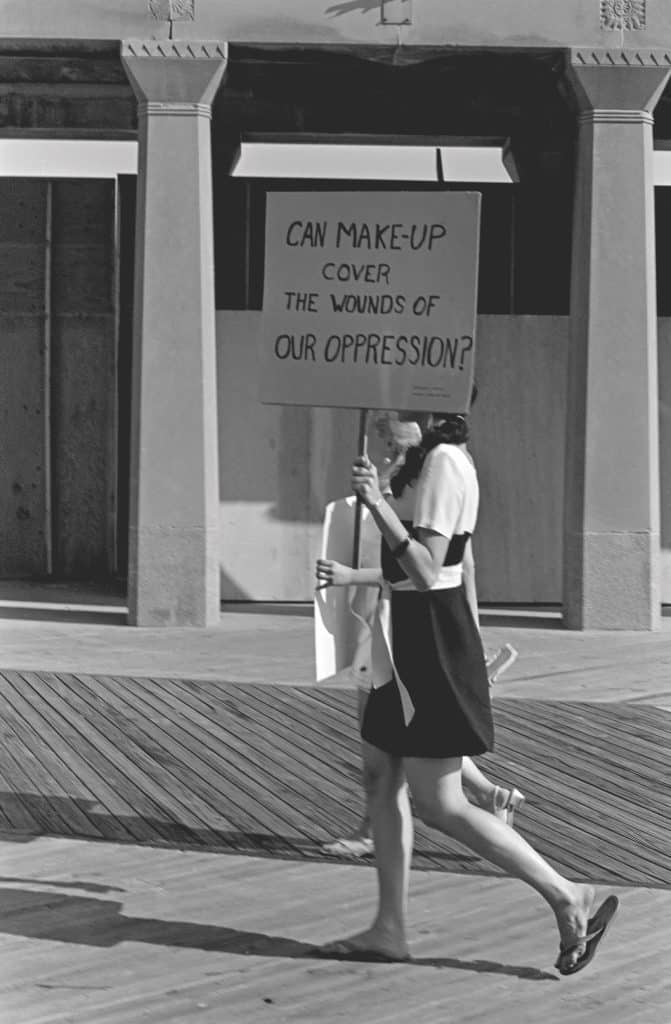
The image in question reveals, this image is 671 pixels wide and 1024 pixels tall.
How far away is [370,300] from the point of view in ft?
19.6

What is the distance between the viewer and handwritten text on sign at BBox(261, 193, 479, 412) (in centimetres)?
579

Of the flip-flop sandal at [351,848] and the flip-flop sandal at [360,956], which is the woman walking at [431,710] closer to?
the flip-flop sandal at [360,956]

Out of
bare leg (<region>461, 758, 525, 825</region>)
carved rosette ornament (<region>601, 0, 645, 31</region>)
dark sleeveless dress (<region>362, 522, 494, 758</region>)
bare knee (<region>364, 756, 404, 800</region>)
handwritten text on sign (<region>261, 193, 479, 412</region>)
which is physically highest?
carved rosette ornament (<region>601, 0, 645, 31</region>)

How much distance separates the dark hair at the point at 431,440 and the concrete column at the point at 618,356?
7.47 metres

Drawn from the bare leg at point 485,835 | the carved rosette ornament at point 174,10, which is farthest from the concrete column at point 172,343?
the bare leg at point 485,835

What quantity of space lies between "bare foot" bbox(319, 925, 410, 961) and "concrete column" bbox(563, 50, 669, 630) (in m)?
7.89

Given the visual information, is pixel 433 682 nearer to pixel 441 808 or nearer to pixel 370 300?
pixel 441 808

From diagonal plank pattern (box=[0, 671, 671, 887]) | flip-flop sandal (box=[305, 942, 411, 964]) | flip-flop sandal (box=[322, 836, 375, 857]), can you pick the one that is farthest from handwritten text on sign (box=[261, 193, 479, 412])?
diagonal plank pattern (box=[0, 671, 671, 887])

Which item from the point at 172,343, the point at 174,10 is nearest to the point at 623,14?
the point at 174,10

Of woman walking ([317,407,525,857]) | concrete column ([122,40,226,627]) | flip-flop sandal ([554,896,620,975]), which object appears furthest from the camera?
concrete column ([122,40,226,627])

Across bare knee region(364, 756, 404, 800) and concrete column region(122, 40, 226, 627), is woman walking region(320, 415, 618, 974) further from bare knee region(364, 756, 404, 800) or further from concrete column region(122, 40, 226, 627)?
concrete column region(122, 40, 226, 627)

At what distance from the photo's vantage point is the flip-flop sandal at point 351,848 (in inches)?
274

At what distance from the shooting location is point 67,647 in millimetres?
12430

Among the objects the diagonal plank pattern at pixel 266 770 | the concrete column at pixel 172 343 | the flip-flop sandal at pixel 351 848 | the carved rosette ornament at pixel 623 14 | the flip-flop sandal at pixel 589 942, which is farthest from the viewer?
the concrete column at pixel 172 343
